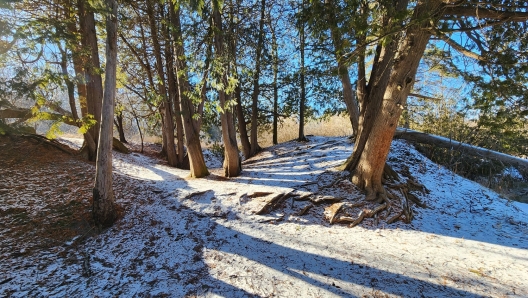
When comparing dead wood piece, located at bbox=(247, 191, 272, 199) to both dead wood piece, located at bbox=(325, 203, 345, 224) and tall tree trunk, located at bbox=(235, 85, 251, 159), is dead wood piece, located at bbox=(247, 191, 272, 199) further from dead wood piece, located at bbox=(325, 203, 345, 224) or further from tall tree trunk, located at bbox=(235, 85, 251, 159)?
tall tree trunk, located at bbox=(235, 85, 251, 159)

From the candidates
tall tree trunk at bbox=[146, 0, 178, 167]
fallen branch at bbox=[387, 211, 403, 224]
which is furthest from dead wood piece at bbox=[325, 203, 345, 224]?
tall tree trunk at bbox=[146, 0, 178, 167]

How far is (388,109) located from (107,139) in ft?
18.2

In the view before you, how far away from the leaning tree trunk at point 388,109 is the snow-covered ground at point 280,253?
0.62 metres

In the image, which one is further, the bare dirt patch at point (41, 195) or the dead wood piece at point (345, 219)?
→ the dead wood piece at point (345, 219)

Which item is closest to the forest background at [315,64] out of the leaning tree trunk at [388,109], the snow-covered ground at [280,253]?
the leaning tree trunk at [388,109]

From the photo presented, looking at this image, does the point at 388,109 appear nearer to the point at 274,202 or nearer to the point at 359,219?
the point at 359,219

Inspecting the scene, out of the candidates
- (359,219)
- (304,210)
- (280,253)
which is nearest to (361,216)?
(359,219)

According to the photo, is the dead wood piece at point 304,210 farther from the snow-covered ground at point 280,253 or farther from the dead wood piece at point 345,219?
the dead wood piece at point 345,219

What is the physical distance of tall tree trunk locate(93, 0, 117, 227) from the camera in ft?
14.9

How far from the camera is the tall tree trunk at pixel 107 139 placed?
4551 millimetres

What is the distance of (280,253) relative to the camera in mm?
3961

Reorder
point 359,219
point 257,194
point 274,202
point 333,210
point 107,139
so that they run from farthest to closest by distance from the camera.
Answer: point 257,194 → point 274,202 → point 333,210 → point 359,219 → point 107,139

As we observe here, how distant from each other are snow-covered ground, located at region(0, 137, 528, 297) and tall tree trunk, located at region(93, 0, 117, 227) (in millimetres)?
438

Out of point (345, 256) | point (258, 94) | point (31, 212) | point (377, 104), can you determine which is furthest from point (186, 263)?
point (258, 94)
